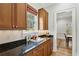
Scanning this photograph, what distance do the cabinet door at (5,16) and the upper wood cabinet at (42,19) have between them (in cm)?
126

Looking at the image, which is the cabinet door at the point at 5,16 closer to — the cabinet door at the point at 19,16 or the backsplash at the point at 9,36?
the cabinet door at the point at 19,16

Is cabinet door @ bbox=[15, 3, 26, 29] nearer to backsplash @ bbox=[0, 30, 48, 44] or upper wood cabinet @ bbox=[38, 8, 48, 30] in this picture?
backsplash @ bbox=[0, 30, 48, 44]

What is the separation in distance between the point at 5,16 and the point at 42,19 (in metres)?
1.41

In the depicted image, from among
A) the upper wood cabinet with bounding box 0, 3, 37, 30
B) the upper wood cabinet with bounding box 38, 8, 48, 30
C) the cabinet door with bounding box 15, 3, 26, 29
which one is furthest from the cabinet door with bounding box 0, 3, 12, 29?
the upper wood cabinet with bounding box 38, 8, 48, 30

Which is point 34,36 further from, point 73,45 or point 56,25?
point 73,45

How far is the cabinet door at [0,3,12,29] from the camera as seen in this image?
1.63m

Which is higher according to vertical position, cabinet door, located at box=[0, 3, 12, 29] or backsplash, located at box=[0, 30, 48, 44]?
cabinet door, located at box=[0, 3, 12, 29]

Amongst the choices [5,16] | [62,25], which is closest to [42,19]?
[62,25]

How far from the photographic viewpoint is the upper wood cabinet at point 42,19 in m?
2.86

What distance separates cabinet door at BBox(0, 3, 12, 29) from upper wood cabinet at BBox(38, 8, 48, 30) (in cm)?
126

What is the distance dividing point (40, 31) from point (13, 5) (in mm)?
1396

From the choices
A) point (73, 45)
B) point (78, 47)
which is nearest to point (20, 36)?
point (73, 45)

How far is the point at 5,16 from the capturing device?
66.3 inches

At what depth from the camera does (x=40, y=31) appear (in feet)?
10.00
